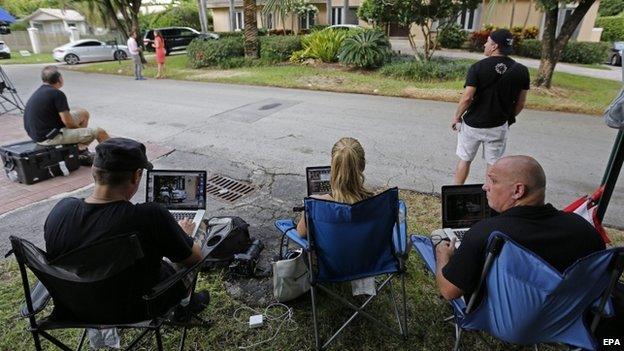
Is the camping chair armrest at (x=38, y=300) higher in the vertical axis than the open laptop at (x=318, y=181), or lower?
lower

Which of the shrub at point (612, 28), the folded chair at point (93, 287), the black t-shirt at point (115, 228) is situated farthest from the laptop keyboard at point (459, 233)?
the shrub at point (612, 28)

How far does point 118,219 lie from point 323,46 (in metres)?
14.5

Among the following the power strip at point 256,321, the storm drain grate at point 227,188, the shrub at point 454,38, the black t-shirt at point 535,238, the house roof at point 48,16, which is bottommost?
the power strip at point 256,321

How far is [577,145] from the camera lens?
685 cm

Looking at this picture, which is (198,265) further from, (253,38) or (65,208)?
(253,38)

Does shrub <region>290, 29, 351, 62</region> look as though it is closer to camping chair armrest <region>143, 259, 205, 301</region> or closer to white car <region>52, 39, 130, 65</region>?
white car <region>52, 39, 130, 65</region>

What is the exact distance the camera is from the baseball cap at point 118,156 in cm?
211

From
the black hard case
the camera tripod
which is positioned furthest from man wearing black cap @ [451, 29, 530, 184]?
the camera tripod

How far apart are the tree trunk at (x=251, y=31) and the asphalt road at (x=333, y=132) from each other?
5.10 metres

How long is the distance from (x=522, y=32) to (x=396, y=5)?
12.5 m

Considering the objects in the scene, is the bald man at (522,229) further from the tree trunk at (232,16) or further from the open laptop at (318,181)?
the tree trunk at (232,16)

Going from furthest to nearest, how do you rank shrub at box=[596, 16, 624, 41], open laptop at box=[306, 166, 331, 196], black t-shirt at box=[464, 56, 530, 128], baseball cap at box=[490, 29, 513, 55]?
shrub at box=[596, 16, 624, 41] → black t-shirt at box=[464, 56, 530, 128] → baseball cap at box=[490, 29, 513, 55] → open laptop at box=[306, 166, 331, 196]

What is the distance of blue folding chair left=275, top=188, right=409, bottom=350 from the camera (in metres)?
2.45

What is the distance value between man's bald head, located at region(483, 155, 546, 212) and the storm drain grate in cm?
330
